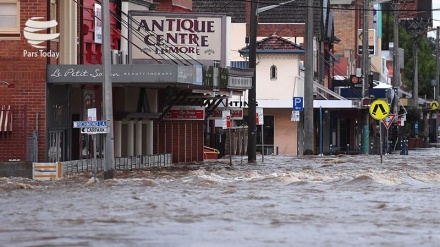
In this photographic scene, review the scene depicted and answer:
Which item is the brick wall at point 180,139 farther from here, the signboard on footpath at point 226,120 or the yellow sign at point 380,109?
the yellow sign at point 380,109

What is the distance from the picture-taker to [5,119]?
1491 inches

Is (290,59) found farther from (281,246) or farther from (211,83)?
(281,246)

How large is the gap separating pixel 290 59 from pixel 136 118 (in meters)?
24.1

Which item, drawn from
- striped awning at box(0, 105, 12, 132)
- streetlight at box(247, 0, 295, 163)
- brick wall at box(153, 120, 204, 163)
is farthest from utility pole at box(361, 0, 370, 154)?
striped awning at box(0, 105, 12, 132)

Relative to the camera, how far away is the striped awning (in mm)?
37719

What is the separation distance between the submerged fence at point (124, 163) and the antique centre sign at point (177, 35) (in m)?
3.95

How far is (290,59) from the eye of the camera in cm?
6994

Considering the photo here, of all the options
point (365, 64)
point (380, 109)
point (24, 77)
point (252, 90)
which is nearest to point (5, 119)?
point (24, 77)

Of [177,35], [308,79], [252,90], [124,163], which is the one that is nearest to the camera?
[124,163]

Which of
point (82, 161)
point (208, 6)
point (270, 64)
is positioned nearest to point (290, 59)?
point (270, 64)

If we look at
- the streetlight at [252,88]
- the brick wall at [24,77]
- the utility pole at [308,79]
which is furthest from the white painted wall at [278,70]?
the brick wall at [24,77]

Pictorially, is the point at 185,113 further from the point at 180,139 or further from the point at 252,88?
the point at 180,139

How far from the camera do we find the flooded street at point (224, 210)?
743 inches

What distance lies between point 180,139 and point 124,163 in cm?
1050
